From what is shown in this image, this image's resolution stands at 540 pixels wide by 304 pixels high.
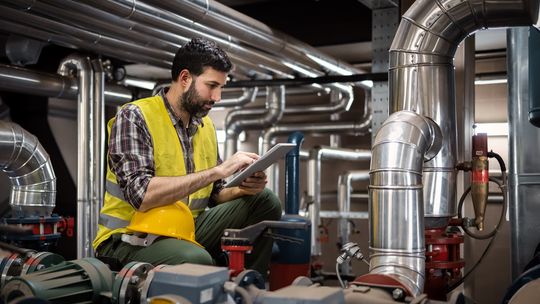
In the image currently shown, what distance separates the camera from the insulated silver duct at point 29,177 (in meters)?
3.08

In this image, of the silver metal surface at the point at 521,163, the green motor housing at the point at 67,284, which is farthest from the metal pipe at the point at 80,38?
the silver metal surface at the point at 521,163

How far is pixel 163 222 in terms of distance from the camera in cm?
190

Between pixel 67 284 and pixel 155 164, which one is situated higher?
pixel 155 164

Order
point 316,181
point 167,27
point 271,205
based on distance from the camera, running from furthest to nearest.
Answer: point 316,181 < point 167,27 < point 271,205

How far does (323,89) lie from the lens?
482 cm

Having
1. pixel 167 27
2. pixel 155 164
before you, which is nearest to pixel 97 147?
pixel 167 27

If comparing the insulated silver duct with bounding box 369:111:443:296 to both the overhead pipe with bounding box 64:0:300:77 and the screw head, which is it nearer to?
the screw head

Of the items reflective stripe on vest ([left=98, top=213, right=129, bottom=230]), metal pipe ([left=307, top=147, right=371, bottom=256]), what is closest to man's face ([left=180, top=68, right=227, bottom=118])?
reflective stripe on vest ([left=98, top=213, right=129, bottom=230])

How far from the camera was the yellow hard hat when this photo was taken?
6.21 feet

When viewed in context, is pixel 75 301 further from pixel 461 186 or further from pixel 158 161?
pixel 461 186

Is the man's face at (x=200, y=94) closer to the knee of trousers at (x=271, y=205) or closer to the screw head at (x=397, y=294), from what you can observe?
the knee of trousers at (x=271, y=205)

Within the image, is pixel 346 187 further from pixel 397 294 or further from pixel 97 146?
pixel 397 294

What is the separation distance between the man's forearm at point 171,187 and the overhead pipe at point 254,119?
2948 mm

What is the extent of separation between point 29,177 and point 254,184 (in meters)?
1.53
